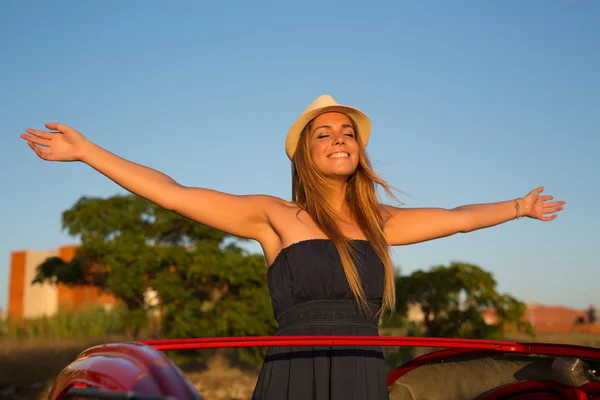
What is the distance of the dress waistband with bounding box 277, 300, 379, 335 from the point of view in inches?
118

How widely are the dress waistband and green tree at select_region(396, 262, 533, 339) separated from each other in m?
11.2

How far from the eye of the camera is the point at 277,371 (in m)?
2.95

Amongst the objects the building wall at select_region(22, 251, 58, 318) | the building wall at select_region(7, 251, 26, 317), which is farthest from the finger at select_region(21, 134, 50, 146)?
the building wall at select_region(7, 251, 26, 317)

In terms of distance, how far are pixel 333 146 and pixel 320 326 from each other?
35.3 inches

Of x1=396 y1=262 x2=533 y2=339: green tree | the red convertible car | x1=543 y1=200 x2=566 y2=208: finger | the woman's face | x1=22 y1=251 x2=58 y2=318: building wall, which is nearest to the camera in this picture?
the red convertible car

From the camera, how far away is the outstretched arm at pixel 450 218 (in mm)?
3512

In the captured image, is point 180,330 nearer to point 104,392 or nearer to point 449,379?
point 449,379

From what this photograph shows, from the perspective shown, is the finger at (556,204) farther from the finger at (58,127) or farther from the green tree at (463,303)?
the green tree at (463,303)

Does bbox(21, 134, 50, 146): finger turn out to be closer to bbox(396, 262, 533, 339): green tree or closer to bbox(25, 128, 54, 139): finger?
bbox(25, 128, 54, 139): finger

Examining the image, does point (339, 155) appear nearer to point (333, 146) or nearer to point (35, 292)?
point (333, 146)

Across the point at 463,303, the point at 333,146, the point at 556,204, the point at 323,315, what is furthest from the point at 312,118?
the point at 463,303

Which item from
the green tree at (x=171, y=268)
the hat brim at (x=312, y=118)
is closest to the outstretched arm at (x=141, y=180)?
the hat brim at (x=312, y=118)

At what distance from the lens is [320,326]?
298 cm

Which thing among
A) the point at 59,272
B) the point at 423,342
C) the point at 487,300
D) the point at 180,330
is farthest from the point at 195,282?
the point at 423,342
